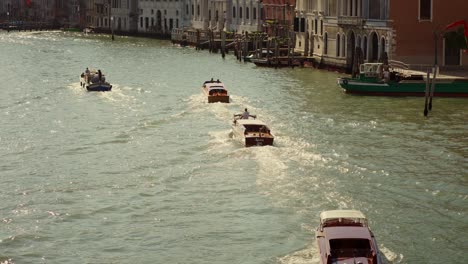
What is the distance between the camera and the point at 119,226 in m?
28.9

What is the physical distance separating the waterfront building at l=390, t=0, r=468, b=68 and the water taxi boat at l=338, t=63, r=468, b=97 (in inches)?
253

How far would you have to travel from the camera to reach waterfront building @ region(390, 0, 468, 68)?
6550 centimetres

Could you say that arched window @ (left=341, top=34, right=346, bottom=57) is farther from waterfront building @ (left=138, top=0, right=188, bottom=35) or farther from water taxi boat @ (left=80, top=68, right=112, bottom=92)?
waterfront building @ (left=138, top=0, right=188, bottom=35)

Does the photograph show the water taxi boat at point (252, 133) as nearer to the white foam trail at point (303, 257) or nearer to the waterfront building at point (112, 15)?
the white foam trail at point (303, 257)

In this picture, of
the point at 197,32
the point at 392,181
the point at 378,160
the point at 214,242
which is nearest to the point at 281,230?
the point at 214,242

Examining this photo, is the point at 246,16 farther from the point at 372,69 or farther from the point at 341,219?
the point at 341,219

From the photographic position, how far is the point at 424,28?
66062 mm

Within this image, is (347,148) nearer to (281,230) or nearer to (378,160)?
(378,160)

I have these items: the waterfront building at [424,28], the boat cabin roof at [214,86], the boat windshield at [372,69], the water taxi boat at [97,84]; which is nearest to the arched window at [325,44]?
the waterfront building at [424,28]

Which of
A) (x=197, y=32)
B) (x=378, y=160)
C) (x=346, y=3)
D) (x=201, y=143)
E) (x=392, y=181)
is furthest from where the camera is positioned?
(x=197, y=32)

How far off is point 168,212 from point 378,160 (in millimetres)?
9923

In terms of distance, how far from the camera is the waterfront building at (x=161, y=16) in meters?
131

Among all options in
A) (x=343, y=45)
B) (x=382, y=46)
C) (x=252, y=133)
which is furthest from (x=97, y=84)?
(x=252, y=133)

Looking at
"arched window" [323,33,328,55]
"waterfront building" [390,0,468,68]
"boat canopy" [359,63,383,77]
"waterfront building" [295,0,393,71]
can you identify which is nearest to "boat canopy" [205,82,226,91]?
"boat canopy" [359,63,383,77]
